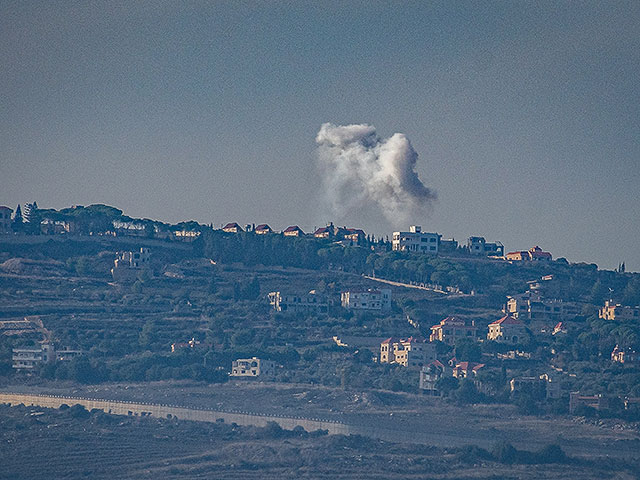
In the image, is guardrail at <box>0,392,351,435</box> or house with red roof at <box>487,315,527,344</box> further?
house with red roof at <box>487,315,527,344</box>

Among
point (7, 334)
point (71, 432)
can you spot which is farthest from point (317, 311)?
point (71, 432)

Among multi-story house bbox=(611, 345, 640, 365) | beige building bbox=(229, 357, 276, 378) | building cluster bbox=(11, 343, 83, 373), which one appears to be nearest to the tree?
multi-story house bbox=(611, 345, 640, 365)

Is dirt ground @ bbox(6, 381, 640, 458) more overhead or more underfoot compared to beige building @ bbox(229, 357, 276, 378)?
more underfoot

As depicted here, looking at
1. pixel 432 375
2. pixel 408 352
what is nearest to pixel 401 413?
pixel 432 375

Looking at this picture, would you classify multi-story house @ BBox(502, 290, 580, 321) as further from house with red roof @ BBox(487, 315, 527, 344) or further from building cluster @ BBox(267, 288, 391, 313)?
building cluster @ BBox(267, 288, 391, 313)

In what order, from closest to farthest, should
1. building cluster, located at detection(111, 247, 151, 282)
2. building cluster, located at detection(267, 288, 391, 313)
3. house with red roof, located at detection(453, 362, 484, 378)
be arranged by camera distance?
house with red roof, located at detection(453, 362, 484, 378), building cluster, located at detection(267, 288, 391, 313), building cluster, located at detection(111, 247, 151, 282)

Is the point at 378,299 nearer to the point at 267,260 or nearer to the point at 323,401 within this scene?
the point at 267,260
